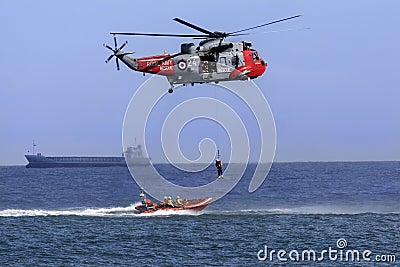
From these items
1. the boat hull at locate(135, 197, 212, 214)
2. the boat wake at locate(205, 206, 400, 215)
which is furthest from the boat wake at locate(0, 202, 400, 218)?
the boat hull at locate(135, 197, 212, 214)

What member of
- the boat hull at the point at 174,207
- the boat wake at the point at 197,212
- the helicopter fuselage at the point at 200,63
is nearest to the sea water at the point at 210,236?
the boat wake at the point at 197,212

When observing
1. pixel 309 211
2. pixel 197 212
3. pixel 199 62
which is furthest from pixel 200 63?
pixel 309 211

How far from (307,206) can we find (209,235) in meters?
26.4

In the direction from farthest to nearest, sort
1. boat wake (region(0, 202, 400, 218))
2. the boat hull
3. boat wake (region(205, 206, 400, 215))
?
boat wake (region(205, 206, 400, 215)) < boat wake (region(0, 202, 400, 218)) < the boat hull

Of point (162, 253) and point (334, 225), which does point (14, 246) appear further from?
point (334, 225)

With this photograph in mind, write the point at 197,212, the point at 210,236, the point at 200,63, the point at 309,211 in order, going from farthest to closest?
1. the point at 309,211
2. the point at 197,212
3. the point at 210,236
4. the point at 200,63

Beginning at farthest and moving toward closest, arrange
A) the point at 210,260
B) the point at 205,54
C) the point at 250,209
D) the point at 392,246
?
the point at 250,209 → the point at 392,246 → the point at 210,260 → the point at 205,54

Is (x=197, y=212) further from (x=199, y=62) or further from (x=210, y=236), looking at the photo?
(x=199, y=62)

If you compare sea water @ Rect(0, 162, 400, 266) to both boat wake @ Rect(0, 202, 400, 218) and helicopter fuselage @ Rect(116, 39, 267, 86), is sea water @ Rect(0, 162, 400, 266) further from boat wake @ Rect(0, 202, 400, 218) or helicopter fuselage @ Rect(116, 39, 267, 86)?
helicopter fuselage @ Rect(116, 39, 267, 86)

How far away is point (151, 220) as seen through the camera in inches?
2309

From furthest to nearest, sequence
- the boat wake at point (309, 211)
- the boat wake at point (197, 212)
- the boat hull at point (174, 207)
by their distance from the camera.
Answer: the boat wake at point (309, 211)
the boat wake at point (197, 212)
the boat hull at point (174, 207)

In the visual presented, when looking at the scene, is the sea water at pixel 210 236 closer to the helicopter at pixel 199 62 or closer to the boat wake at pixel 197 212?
the boat wake at pixel 197 212

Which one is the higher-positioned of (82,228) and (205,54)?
(205,54)

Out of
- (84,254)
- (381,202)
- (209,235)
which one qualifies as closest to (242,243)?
(209,235)
